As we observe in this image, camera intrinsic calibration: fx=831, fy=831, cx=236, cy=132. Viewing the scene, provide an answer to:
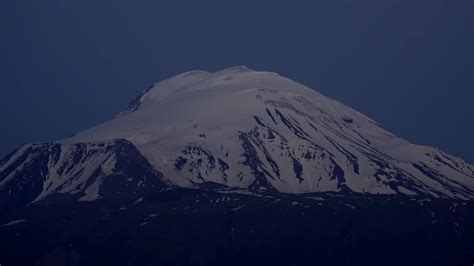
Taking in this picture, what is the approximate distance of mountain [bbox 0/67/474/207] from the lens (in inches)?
4845

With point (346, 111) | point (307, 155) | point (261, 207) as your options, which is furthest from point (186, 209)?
point (346, 111)

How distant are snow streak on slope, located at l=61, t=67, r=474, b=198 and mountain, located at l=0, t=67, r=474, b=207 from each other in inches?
7.7

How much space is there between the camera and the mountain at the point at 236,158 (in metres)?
123

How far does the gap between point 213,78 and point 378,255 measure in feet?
262

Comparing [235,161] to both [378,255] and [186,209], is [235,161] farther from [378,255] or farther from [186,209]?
[378,255]

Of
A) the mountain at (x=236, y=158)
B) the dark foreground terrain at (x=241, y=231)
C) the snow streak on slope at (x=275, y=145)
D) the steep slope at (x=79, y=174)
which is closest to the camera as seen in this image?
the dark foreground terrain at (x=241, y=231)

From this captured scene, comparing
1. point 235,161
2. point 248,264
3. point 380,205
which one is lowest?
point 248,264

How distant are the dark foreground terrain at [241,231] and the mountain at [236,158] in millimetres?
4138

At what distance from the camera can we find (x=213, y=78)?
178 meters

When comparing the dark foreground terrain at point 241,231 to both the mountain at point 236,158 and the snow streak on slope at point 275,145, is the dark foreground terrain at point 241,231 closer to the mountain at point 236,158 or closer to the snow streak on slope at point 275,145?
the mountain at point 236,158

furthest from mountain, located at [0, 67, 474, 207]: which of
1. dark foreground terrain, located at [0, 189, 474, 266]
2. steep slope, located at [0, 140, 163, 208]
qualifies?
dark foreground terrain, located at [0, 189, 474, 266]

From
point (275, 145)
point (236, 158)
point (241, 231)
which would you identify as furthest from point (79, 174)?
point (275, 145)

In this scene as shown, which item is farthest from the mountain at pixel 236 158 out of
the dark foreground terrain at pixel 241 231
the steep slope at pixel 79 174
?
the dark foreground terrain at pixel 241 231

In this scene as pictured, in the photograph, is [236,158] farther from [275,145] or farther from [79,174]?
[79,174]
